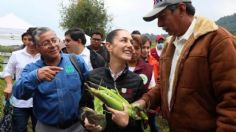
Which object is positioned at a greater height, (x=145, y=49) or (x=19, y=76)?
(x=145, y=49)

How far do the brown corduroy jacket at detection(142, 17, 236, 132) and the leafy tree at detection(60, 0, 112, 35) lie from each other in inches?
1327

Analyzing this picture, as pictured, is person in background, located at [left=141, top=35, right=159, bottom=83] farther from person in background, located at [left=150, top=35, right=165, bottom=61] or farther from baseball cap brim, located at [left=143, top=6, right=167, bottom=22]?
baseball cap brim, located at [left=143, top=6, right=167, bottom=22]

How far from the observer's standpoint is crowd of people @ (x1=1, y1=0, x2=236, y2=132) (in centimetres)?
302

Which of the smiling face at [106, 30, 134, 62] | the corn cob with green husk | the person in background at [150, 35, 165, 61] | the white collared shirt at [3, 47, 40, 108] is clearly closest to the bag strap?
the smiling face at [106, 30, 134, 62]

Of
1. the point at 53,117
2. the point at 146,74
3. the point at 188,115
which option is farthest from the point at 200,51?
the point at 146,74

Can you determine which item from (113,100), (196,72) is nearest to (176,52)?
(196,72)

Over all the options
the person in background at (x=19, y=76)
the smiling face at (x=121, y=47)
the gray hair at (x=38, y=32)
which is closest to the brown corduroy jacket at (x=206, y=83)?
the smiling face at (x=121, y=47)

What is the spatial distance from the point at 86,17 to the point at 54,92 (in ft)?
112

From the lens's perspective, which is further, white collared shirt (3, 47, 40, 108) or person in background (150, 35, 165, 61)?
person in background (150, 35, 165, 61)

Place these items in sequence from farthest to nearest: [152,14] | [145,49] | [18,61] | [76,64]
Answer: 1. [145,49]
2. [18,61]
3. [76,64]
4. [152,14]

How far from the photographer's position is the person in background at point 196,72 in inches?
117

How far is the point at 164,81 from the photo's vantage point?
11.5 ft

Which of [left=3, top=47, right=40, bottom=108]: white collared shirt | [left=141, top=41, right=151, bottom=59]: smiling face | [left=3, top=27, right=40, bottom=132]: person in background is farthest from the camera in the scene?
[left=141, top=41, right=151, bottom=59]: smiling face

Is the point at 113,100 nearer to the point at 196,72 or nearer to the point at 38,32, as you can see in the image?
the point at 196,72
